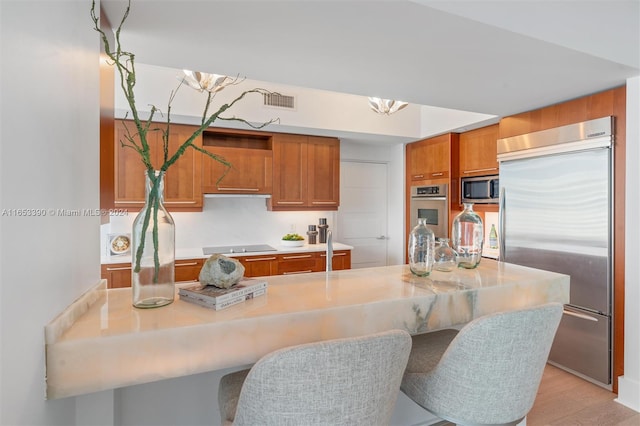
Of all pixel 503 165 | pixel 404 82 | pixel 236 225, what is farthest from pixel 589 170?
pixel 236 225

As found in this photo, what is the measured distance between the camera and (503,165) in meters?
3.27

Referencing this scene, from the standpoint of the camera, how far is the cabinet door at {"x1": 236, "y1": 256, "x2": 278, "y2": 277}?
3.73 meters

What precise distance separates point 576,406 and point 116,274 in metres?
3.89

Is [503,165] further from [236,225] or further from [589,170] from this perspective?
[236,225]

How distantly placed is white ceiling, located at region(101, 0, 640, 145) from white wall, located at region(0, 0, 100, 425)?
0.66 m

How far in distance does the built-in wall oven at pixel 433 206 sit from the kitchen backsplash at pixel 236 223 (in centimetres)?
129

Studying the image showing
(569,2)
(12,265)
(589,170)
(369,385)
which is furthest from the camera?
(589,170)

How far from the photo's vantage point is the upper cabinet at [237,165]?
381 centimetres

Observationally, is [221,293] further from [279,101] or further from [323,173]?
[323,173]

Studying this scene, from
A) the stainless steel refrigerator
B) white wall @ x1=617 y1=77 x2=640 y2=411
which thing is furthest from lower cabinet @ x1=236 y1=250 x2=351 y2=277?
white wall @ x1=617 y1=77 x2=640 y2=411

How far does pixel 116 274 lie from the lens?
3252mm

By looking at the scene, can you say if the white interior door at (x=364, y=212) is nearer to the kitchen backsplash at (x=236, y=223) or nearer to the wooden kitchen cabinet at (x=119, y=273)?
the kitchen backsplash at (x=236, y=223)

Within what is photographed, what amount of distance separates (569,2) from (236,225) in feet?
12.0

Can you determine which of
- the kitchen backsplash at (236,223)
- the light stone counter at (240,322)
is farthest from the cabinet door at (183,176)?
the light stone counter at (240,322)
